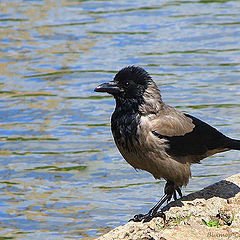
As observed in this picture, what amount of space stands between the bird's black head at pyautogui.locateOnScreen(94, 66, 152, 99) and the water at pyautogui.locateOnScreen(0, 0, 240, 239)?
2.11 meters

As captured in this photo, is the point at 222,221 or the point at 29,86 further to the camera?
the point at 29,86

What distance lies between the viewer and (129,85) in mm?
7566

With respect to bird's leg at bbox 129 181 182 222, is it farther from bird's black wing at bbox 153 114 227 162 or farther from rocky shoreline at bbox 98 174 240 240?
bird's black wing at bbox 153 114 227 162

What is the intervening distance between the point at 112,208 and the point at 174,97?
3418 mm

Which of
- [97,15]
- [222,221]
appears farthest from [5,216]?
[97,15]

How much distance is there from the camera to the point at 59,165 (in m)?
10.8

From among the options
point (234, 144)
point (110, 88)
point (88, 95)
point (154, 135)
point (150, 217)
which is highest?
point (110, 88)

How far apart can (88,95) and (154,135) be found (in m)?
5.58

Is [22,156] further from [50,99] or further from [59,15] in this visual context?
[59,15]

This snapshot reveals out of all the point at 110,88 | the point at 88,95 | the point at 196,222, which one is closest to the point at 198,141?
the point at 110,88

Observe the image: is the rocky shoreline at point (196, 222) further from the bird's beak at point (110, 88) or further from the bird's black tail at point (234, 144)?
the bird's beak at point (110, 88)

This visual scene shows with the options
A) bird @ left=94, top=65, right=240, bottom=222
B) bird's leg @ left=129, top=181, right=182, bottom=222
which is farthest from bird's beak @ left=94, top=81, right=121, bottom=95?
bird's leg @ left=129, top=181, right=182, bottom=222

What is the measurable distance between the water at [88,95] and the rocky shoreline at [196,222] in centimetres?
214

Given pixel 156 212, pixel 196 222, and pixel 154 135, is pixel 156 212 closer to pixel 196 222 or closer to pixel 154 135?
pixel 196 222
